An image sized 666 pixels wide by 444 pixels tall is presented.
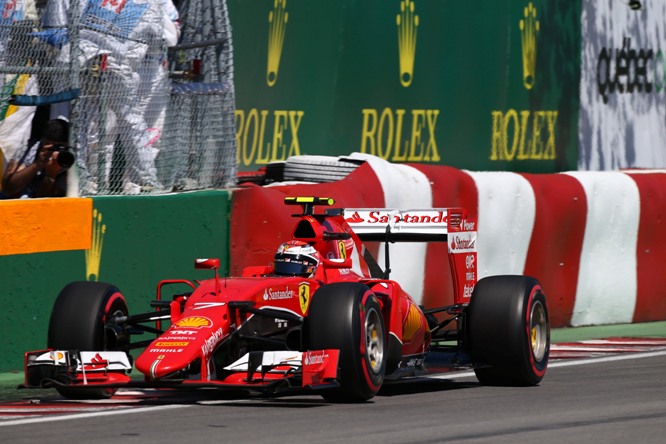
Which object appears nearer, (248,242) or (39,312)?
(39,312)

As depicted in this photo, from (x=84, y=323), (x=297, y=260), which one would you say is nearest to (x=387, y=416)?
(x=297, y=260)

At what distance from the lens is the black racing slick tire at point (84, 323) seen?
28.9 ft

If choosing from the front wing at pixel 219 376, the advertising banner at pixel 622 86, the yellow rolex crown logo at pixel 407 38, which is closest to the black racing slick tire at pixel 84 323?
the front wing at pixel 219 376

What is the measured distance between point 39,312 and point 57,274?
0.30 m

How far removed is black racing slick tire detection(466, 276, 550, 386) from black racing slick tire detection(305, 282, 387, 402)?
1204 mm

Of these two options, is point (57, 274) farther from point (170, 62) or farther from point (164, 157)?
point (170, 62)

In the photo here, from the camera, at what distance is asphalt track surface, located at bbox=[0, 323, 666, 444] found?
292 inches

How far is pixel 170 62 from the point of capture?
39.9ft

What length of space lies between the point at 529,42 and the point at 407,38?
7.19 feet

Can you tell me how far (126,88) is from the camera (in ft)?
37.3

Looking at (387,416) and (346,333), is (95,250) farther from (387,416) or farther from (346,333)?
(387,416)

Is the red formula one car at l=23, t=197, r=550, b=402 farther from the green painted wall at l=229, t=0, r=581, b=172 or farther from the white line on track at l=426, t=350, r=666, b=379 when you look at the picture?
the green painted wall at l=229, t=0, r=581, b=172

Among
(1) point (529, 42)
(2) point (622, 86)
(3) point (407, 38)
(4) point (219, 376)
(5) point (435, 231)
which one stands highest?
(1) point (529, 42)

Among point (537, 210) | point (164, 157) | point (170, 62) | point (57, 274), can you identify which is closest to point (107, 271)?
point (57, 274)
